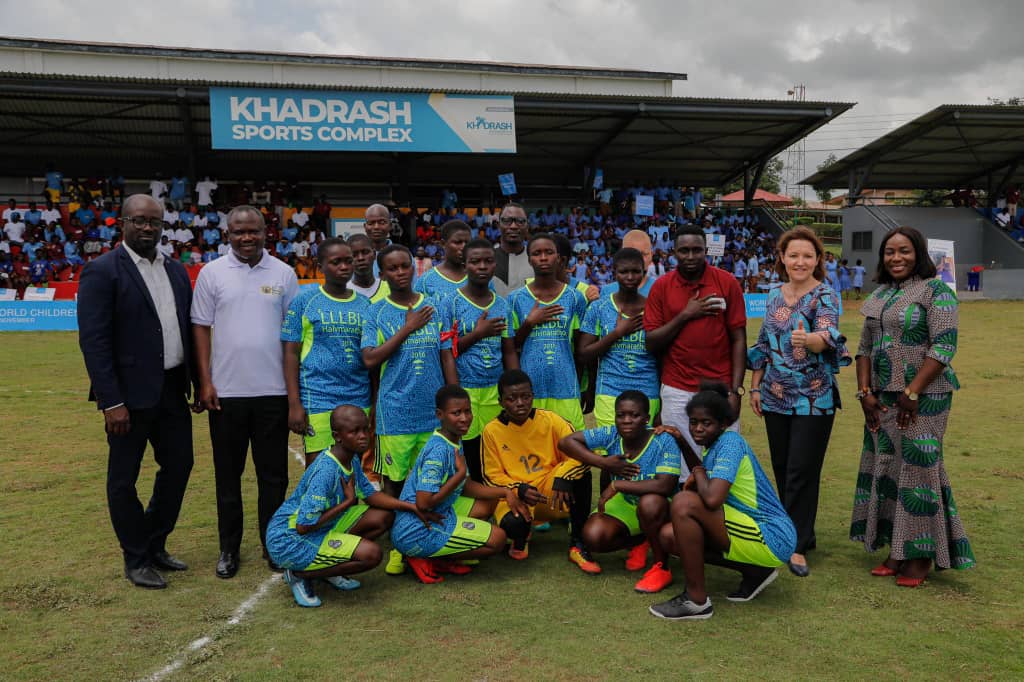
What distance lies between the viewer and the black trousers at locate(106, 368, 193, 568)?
444 cm

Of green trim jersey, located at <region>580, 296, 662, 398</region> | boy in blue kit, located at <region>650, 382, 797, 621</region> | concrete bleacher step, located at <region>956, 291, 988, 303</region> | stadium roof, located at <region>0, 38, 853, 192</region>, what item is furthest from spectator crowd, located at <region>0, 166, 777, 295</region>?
boy in blue kit, located at <region>650, 382, 797, 621</region>

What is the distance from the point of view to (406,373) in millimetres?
4770

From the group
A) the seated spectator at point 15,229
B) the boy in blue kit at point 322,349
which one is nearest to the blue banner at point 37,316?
the seated spectator at point 15,229

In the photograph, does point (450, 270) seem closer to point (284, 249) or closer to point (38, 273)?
point (38, 273)

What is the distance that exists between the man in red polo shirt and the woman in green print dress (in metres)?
0.74

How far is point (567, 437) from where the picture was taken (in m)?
4.75

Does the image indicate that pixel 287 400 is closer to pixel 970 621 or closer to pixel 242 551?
pixel 242 551

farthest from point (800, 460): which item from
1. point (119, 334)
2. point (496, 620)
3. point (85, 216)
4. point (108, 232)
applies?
point (85, 216)

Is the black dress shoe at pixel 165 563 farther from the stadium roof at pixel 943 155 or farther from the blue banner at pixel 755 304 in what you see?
the stadium roof at pixel 943 155

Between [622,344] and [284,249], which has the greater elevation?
[284,249]

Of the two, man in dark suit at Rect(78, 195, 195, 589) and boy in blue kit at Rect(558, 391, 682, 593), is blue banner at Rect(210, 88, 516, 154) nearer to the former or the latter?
man in dark suit at Rect(78, 195, 195, 589)

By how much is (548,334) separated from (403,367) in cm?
97

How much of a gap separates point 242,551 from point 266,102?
17280 millimetres

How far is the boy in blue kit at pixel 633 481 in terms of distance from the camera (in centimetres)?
442
